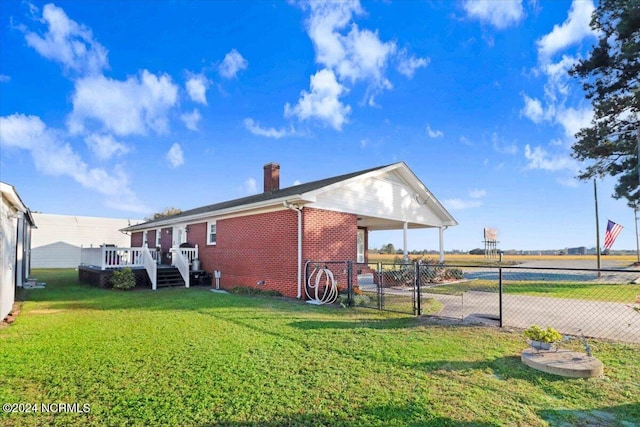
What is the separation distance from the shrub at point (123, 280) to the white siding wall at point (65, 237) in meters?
15.6

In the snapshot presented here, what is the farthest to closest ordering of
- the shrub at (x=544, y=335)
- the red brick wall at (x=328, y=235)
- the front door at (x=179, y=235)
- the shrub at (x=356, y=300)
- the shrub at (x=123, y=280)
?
the front door at (x=179, y=235), the shrub at (x=123, y=280), the red brick wall at (x=328, y=235), the shrub at (x=356, y=300), the shrub at (x=544, y=335)

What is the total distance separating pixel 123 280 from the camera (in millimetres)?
13359

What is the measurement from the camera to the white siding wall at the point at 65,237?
26.5 m

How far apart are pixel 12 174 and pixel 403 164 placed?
21.8 metres

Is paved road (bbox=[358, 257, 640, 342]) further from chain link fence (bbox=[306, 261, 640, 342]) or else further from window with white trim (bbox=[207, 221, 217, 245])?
window with white trim (bbox=[207, 221, 217, 245])

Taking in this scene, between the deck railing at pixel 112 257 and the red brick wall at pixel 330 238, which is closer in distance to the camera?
the red brick wall at pixel 330 238

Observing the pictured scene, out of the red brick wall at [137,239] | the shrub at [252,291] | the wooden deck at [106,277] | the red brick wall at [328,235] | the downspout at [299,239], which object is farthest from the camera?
the red brick wall at [137,239]

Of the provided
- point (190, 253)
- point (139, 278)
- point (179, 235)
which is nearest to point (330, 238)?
point (190, 253)

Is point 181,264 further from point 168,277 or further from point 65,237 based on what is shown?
point 65,237

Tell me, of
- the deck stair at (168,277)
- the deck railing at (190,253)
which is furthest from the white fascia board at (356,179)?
the deck stair at (168,277)

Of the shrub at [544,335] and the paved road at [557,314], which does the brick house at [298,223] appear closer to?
the paved road at [557,314]

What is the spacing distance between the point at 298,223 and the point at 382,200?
184 inches

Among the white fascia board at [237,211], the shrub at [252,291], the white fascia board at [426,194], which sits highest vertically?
the white fascia board at [426,194]

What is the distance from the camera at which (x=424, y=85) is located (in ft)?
46.7
